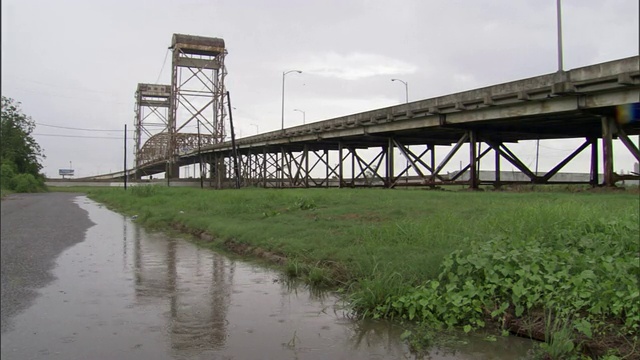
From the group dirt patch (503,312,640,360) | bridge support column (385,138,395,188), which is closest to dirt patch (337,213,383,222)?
dirt patch (503,312,640,360)

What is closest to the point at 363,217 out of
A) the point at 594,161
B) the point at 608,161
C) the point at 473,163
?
the point at 608,161

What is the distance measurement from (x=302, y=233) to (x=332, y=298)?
355 cm

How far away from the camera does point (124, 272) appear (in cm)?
805

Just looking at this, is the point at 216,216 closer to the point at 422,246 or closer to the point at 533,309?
the point at 422,246

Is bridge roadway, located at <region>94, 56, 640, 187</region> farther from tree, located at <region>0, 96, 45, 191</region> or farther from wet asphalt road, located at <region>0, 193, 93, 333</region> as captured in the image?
tree, located at <region>0, 96, 45, 191</region>

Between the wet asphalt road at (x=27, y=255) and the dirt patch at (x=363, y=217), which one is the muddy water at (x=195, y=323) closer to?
the wet asphalt road at (x=27, y=255)

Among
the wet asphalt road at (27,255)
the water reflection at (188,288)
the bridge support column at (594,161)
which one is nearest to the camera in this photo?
the water reflection at (188,288)

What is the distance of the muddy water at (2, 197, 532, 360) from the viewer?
4.36 meters

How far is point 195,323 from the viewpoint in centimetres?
520

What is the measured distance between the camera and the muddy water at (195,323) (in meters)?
4.36

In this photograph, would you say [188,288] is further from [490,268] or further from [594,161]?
[594,161]

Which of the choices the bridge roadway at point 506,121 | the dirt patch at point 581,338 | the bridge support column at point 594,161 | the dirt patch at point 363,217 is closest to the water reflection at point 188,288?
the dirt patch at point 581,338

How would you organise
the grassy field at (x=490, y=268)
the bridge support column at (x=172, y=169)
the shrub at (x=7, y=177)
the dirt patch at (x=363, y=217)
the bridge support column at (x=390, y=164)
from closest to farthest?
the grassy field at (x=490, y=268) < the dirt patch at (x=363, y=217) < the bridge support column at (x=390, y=164) < the shrub at (x=7, y=177) < the bridge support column at (x=172, y=169)

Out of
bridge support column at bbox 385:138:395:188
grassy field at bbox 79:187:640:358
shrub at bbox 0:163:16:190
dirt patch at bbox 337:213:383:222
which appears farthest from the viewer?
shrub at bbox 0:163:16:190
